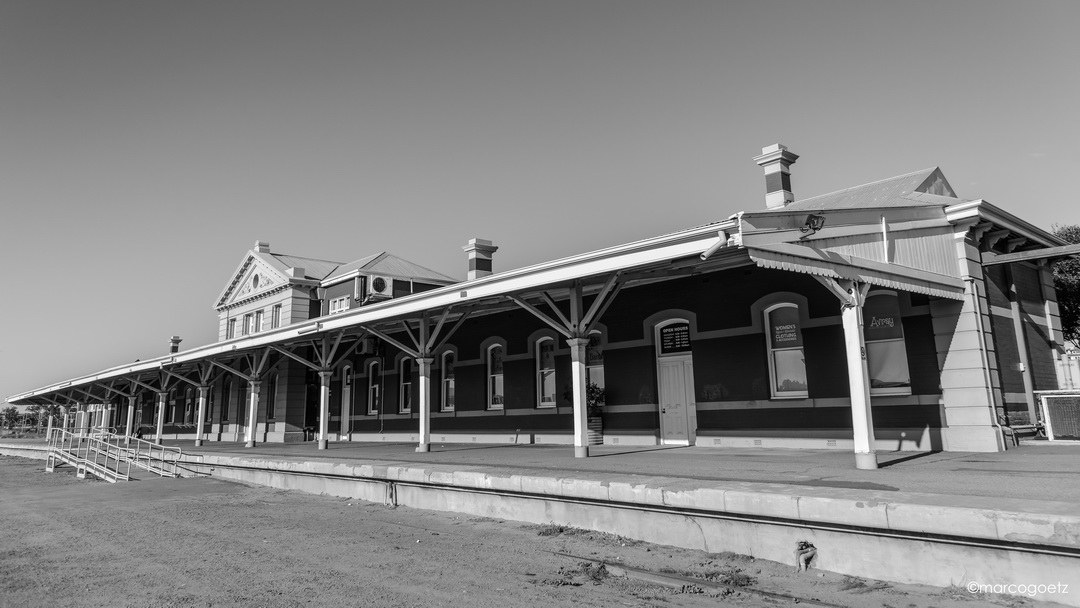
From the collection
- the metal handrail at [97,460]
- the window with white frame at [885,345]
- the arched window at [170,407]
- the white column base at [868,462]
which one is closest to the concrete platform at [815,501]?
the white column base at [868,462]

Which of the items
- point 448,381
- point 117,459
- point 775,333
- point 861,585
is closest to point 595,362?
point 775,333

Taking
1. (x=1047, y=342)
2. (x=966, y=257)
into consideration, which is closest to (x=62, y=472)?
(x=966, y=257)

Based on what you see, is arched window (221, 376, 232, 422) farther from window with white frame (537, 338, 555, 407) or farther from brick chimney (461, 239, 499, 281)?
window with white frame (537, 338, 555, 407)

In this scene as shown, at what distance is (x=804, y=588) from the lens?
508cm

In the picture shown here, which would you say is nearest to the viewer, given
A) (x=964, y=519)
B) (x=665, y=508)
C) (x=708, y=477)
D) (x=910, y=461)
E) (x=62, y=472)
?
(x=964, y=519)

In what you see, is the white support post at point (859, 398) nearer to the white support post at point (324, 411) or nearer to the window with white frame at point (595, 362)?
the window with white frame at point (595, 362)

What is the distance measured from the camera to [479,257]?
20656 mm

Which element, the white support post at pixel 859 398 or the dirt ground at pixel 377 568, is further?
the white support post at pixel 859 398

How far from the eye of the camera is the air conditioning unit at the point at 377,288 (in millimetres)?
25094

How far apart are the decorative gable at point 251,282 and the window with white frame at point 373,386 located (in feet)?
22.7

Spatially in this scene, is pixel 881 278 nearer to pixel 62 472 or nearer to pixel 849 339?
pixel 849 339

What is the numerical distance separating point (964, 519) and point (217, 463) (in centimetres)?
1617

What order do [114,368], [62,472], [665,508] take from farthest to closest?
[114,368] < [62,472] < [665,508]

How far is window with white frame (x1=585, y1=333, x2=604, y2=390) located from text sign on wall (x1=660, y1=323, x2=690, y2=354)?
60.5 inches
